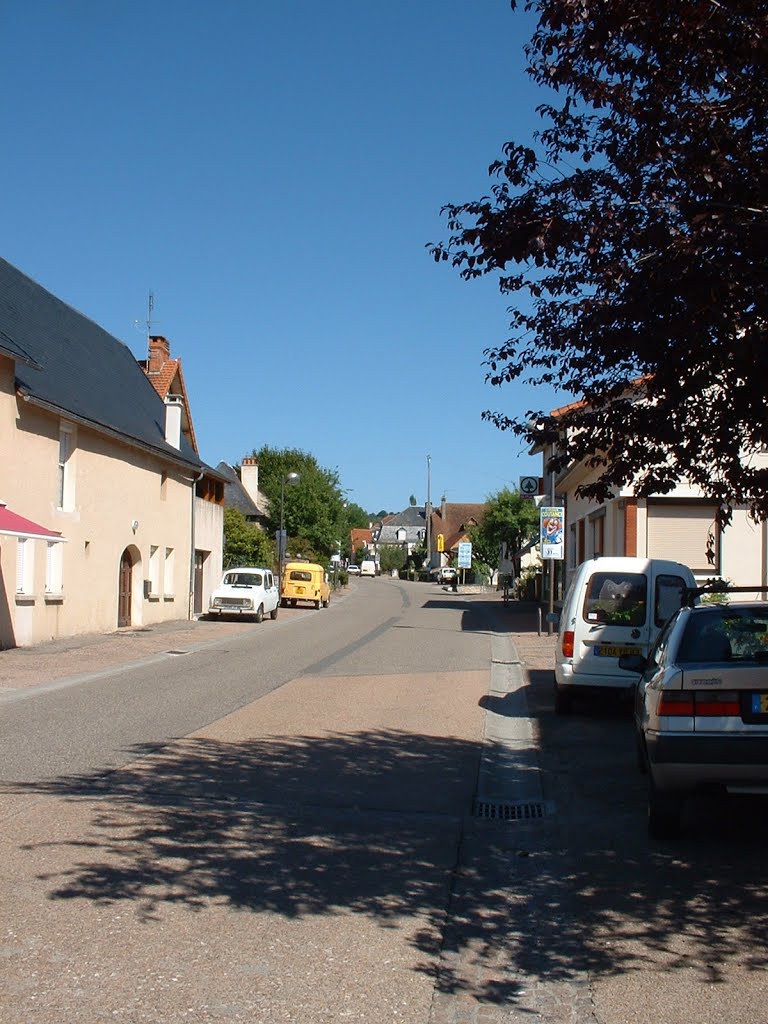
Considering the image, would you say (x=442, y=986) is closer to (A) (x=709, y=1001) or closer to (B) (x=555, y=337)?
(A) (x=709, y=1001)

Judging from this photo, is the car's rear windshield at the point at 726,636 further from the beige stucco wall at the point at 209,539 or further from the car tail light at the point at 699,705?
the beige stucco wall at the point at 209,539

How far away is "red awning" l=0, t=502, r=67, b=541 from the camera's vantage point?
736 inches

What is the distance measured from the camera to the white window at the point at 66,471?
77.0 feet

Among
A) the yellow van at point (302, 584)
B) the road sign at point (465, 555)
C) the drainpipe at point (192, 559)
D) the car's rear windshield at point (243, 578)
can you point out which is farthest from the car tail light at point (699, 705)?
the road sign at point (465, 555)

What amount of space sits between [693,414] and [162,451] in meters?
23.5

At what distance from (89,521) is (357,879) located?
20.2 metres

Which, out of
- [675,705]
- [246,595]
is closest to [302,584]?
[246,595]

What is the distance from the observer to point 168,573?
31984 millimetres

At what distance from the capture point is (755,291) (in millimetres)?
6566

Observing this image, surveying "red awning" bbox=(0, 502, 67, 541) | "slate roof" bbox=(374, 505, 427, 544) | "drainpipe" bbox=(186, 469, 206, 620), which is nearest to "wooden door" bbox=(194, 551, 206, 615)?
"drainpipe" bbox=(186, 469, 206, 620)

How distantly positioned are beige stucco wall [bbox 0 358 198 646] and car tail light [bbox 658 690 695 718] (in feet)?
54.0

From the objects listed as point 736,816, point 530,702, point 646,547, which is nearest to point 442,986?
point 736,816

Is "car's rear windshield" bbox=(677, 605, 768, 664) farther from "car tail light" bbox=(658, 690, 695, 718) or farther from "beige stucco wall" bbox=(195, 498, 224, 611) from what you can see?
"beige stucco wall" bbox=(195, 498, 224, 611)

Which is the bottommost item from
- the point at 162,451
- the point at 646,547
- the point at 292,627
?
the point at 292,627
